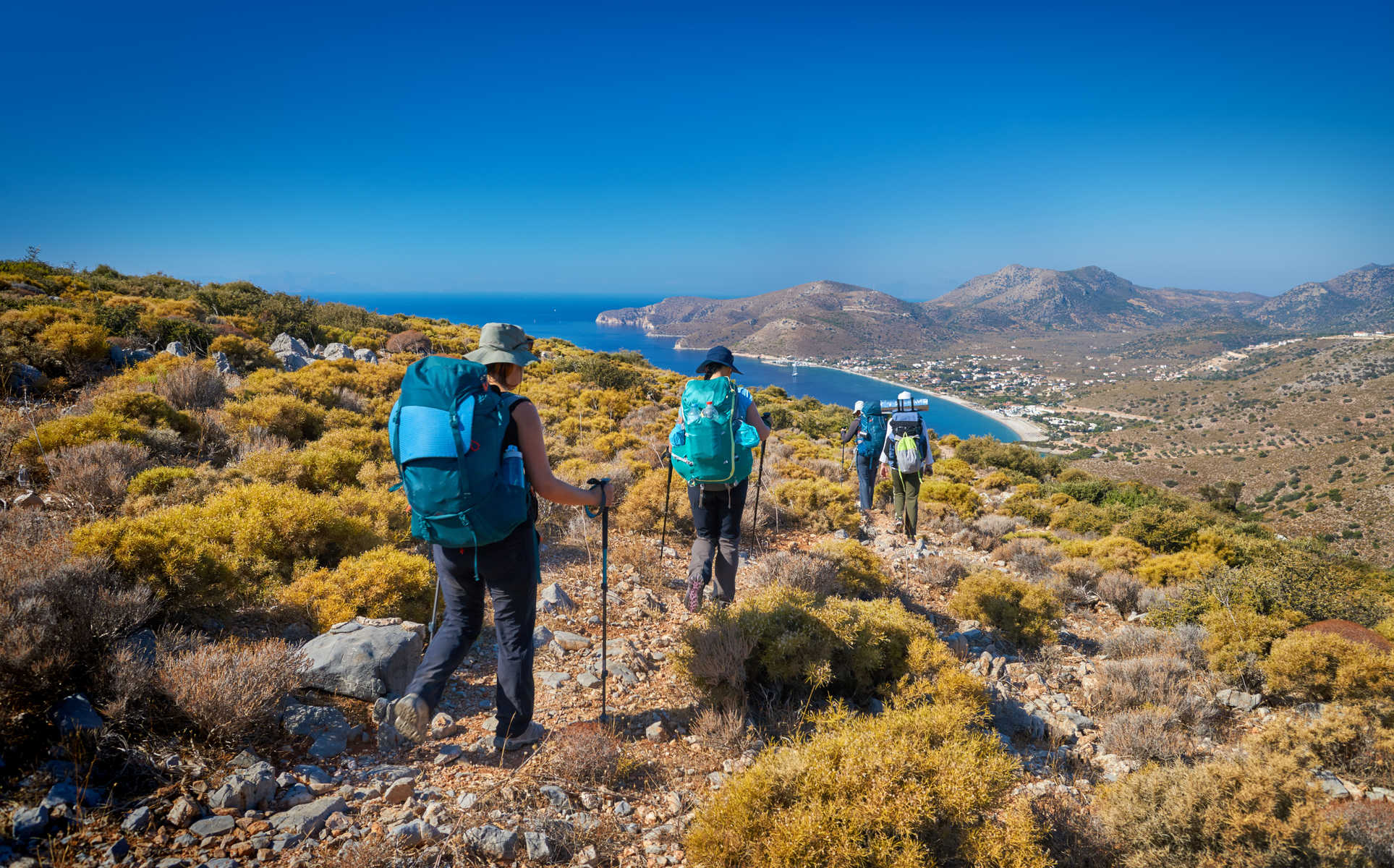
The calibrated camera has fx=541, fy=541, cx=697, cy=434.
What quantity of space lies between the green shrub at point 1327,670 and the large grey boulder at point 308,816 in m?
6.65

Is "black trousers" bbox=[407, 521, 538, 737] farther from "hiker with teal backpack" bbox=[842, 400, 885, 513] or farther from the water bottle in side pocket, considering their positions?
"hiker with teal backpack" bbox=[842, 400, 885, 513]

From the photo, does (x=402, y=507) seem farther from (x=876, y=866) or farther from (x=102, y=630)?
(x=876, y=866)

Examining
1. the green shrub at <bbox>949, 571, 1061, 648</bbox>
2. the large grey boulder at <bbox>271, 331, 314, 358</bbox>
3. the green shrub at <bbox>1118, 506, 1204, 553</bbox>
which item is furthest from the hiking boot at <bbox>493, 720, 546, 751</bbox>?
the large grey boulder at <bbox>271, 331, 314, 358</bbox>

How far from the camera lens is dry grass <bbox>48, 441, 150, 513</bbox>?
16.2 ft

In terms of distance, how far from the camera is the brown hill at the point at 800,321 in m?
109

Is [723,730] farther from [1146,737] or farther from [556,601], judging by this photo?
[1146,737]

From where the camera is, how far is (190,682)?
2.65 meters

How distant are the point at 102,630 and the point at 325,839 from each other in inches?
71.2

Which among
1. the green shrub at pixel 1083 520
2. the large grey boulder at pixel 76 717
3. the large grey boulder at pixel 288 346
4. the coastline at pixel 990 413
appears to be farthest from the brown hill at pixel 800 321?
the large grey boulder at pixel 76 717

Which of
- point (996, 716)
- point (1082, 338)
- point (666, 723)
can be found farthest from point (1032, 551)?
point (1082, 338)

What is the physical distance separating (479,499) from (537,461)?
0.37 meters

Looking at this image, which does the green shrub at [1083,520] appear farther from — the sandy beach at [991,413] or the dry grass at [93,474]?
the sandy beach at [991,413]

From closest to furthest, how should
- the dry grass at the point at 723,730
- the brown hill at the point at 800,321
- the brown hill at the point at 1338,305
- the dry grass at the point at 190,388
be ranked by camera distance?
the dry grass at the point at 723,730
the dry grass at the point at 190,388
the brown hill at the point at 800,321
the brown hill at the point at 1338,305

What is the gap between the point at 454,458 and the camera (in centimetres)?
267
